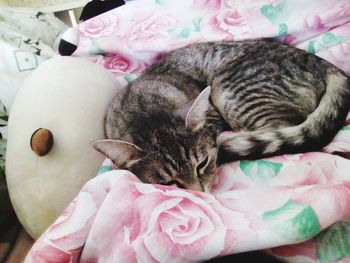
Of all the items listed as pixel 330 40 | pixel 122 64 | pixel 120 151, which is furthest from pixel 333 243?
pixel 122 64

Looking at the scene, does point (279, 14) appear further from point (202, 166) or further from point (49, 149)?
point (49, 149)

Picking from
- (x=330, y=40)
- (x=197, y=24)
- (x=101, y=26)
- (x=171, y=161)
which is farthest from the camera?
(x=101, y=26)

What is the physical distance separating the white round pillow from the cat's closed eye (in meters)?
0.28

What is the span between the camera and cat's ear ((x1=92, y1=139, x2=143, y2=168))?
34.6 inches

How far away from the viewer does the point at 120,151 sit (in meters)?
0.90

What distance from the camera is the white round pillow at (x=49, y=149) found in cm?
93

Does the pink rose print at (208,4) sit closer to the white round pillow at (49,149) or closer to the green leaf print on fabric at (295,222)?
the white round pillow at (49,149)

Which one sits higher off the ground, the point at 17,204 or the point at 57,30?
the point at 57,30

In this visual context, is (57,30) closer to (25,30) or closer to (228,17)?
(25,30)

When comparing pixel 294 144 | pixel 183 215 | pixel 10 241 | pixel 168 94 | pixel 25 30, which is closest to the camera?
pixel 183 215

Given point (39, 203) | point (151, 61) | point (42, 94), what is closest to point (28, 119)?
point (42, 94)

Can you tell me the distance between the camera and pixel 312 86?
107 centimetres

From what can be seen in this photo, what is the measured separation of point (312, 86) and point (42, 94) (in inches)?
31.8

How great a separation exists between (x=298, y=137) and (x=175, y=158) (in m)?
0.33
